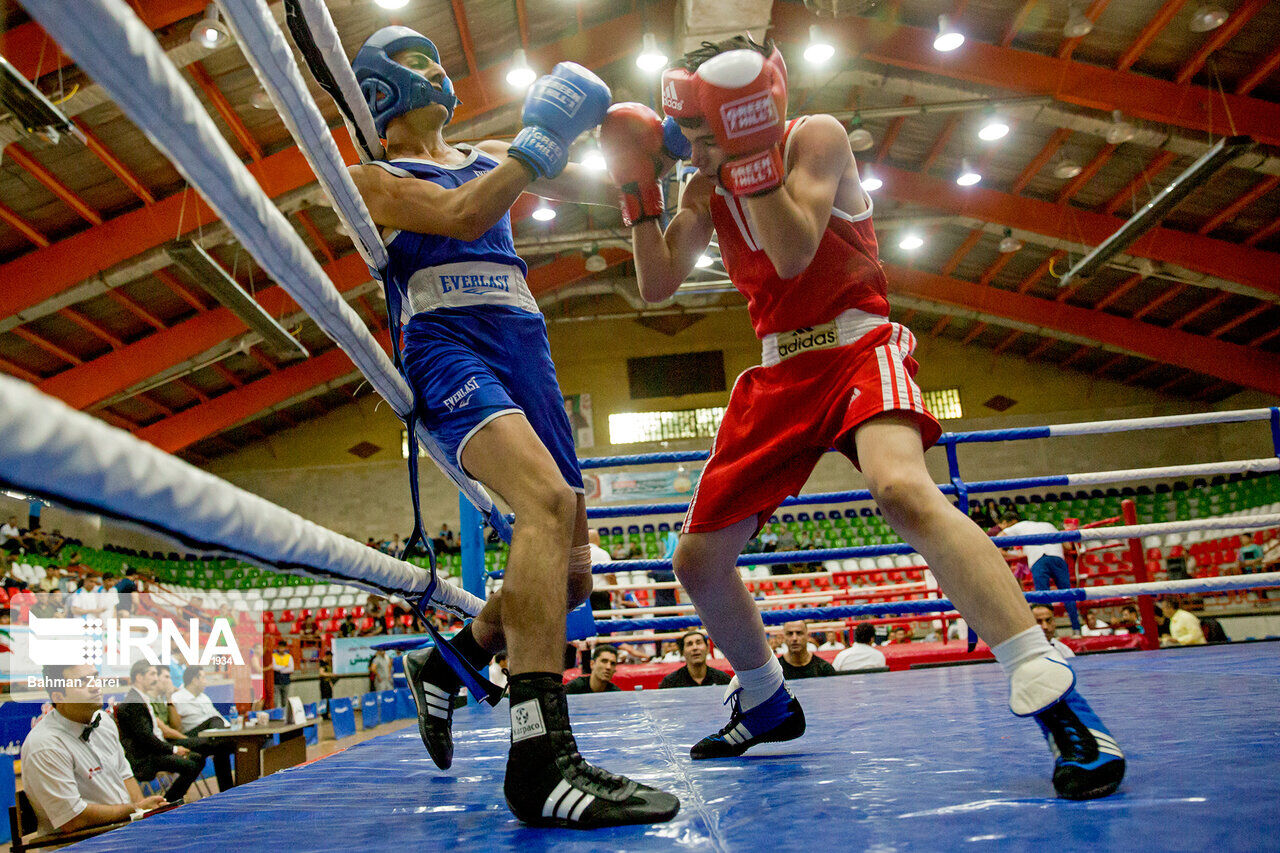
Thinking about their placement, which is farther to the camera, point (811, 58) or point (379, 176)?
point (811, 58)

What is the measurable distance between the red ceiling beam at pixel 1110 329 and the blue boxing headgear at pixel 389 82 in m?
12.7

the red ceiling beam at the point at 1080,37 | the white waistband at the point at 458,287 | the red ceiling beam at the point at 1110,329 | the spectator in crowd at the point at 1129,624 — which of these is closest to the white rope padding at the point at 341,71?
the white waistband at the point at 458,287

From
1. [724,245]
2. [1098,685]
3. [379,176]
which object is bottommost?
[1098,685]

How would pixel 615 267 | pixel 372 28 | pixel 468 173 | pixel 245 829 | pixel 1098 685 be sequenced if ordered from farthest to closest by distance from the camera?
1. pixel 615 267
2. pixel 372 28
3. pixel 1098 685
4. pixel 468 173
5. pixel 245 829

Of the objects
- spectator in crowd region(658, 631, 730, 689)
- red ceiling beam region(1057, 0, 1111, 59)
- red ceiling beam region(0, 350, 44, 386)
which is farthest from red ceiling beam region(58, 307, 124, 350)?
red ceiling beam region(1057, 0, 1111, 59)

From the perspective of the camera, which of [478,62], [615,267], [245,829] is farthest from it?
[615,267]

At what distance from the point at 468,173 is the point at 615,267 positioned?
13156 mm

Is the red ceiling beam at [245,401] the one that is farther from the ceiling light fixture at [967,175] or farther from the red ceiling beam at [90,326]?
the ceiling light fixture at [967,175]

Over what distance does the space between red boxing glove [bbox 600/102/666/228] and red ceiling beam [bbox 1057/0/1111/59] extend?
7.76 metres

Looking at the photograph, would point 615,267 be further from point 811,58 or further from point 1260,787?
point 1260,787

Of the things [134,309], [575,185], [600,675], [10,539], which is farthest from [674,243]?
[10,539]

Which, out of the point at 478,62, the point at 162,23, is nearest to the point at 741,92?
the point at 162,23

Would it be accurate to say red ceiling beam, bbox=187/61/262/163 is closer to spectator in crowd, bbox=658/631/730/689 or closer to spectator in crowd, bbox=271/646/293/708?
spectator in crowd, bbox=271/646/293/708

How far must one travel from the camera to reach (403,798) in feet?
4.42
